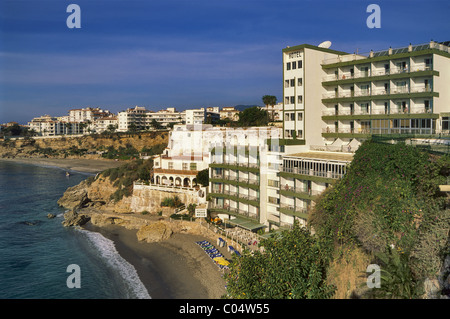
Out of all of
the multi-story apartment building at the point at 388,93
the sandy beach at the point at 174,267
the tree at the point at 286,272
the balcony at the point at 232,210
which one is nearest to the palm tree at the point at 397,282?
the tree at the point at 286,272

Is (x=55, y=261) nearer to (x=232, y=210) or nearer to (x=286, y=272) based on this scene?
(x=232, y=210)

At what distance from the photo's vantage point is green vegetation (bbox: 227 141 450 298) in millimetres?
15047

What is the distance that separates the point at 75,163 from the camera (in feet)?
465

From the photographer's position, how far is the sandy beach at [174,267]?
1216 inches

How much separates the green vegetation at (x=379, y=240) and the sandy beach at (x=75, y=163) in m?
111

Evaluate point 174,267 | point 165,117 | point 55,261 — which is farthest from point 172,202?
point 165,117

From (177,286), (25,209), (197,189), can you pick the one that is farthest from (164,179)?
(25,209)

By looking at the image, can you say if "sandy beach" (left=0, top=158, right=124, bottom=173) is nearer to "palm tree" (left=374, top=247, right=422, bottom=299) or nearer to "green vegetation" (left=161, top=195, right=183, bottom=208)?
"green vegetation" (left=161, top=195, right=183, bottom=208)

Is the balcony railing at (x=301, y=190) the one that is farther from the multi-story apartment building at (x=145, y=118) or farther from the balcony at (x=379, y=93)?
the multi-story apartment building at (x=145, y=118)

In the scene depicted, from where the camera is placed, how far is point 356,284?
58.7ft

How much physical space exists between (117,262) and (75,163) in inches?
4504

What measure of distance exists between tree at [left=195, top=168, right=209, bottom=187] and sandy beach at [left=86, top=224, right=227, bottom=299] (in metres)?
8.87
